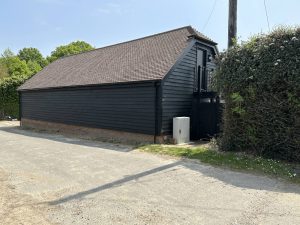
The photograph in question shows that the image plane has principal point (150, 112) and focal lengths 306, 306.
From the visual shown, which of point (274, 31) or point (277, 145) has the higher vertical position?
point (274, 31)

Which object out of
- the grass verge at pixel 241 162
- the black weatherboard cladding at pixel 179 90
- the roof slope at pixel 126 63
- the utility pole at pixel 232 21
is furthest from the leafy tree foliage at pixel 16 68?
the utility pole at pixel 232 21

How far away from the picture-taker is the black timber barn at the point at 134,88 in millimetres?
13328

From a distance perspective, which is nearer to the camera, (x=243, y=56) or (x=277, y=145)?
(x=277, y=145)

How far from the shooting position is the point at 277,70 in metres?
9.06

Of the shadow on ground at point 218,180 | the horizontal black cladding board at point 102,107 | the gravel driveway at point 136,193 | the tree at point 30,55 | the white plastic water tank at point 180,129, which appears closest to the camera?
the gravel driveway at point 136,193

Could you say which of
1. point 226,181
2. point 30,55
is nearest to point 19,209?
point 226,181

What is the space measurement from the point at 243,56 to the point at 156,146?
4.72m

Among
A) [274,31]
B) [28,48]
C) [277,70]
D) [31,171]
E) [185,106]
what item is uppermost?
[28,48]

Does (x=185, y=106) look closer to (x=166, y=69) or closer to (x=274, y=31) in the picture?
(x=166, y=69)

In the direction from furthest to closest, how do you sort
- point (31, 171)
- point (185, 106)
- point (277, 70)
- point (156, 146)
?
point (185, 106)
point (156, 146)
point (277, 70)
point (31, 171)

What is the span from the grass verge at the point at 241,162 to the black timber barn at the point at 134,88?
2510mm

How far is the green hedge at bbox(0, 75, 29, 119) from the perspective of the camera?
29.6 meters

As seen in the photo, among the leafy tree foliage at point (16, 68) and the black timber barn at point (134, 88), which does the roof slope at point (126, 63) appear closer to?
the black timber barn at point (134, 88)

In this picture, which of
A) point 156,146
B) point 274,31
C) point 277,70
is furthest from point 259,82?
point 156,146
